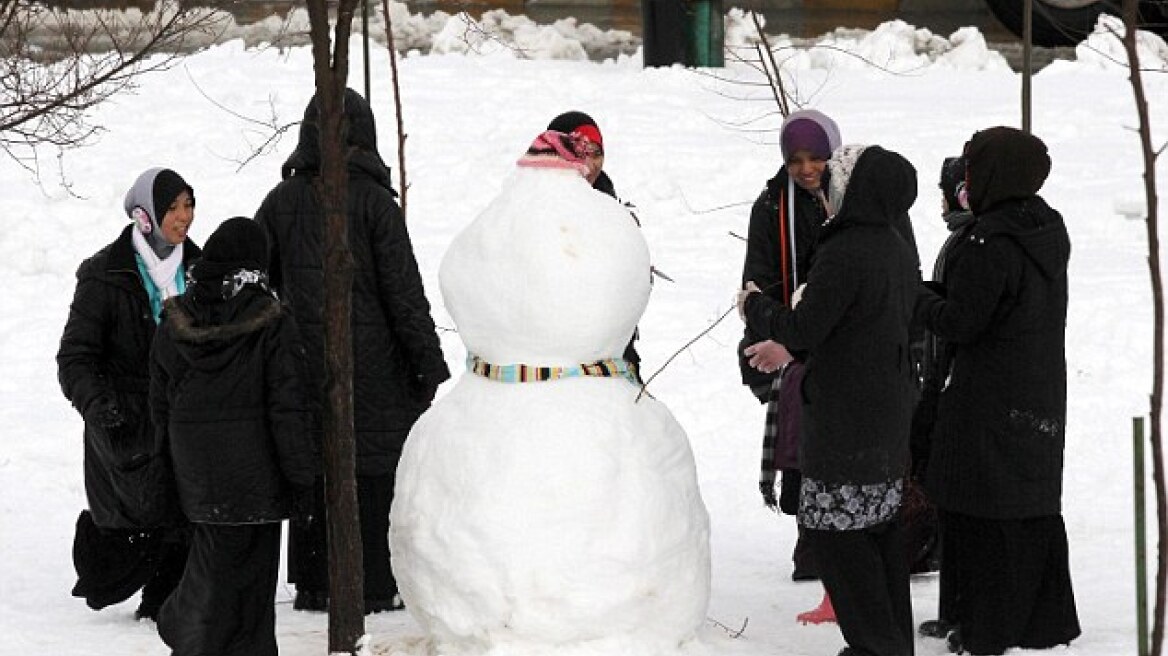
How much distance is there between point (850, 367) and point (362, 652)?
1.60 m

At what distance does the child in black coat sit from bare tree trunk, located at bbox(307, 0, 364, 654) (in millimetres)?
284

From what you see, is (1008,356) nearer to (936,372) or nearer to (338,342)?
(936,372)

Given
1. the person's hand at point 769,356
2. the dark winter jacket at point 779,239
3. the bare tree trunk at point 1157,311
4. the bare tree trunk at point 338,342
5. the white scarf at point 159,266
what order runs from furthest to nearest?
the dark winter jacket at point 779,239, the white scarf at point 159,266, the person's hand at point 769,356, the bare tree trunk at point 338,342, the bare tree trunk at point 1157,311

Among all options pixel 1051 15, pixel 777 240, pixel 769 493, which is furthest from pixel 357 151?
pixel 1051 15

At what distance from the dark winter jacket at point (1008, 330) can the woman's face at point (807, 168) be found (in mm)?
739

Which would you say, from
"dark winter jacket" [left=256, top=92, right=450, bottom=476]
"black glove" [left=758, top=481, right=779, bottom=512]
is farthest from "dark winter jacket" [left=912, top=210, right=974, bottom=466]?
"dark winter jacket" [left=256, top=92, right=450, bottom=476]

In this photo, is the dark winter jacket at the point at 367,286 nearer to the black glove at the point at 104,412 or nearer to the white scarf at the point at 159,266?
Result: the white scarf at the point at 159,266

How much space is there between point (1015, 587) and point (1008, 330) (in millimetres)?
767

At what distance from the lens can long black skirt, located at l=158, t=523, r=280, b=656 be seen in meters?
5.80

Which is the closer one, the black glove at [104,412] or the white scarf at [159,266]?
the black glove at [104,412]

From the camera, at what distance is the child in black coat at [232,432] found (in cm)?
574

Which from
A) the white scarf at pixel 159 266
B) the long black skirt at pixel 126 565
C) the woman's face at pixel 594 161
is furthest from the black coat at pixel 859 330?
the long black skirt at pixel 126 565

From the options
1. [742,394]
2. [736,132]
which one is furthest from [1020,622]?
[736,132]

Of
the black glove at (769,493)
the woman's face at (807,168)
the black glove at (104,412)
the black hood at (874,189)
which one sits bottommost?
the black glove at (769,493)
